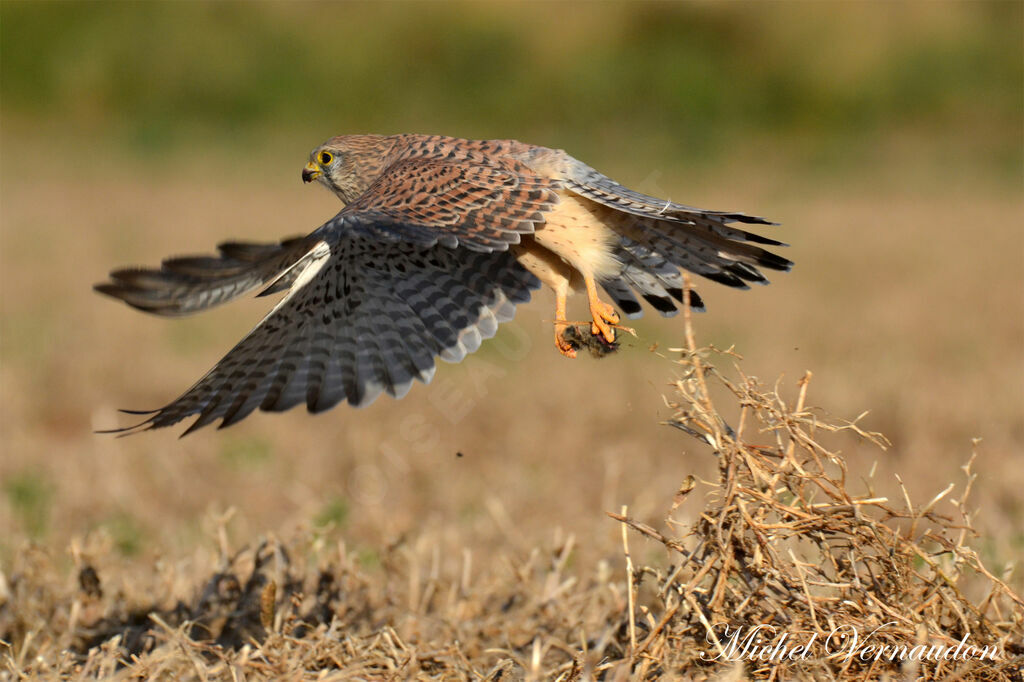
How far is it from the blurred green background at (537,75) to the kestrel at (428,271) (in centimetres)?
1157

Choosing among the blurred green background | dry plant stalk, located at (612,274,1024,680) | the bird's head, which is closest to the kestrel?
the bird's head

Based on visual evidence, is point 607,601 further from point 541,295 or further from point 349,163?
point 349,163

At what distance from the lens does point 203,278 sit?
3.27 m

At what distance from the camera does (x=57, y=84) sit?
17.4 metres

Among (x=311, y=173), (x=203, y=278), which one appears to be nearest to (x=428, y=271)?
(x=203, y=278)

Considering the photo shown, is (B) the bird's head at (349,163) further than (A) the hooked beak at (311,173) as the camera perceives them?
No

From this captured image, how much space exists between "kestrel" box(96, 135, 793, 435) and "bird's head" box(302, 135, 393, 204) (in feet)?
0.99

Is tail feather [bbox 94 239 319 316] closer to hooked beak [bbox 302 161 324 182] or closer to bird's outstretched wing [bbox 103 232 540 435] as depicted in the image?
bird's outstretched wing [bbox 103 232 540 435]

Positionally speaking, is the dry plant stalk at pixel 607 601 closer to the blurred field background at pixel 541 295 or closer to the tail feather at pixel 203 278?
the blurred field background at pixel 541 295

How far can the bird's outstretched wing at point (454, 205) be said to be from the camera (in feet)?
10.1

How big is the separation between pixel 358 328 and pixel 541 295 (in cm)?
125

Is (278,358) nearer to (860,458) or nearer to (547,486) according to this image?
(547,486)

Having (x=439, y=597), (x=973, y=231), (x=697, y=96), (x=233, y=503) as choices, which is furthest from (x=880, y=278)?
(x=697, y=96)

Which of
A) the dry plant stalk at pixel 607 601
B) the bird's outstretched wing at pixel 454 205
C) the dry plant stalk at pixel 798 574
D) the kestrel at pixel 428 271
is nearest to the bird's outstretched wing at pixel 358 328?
the kestrel at pixel 428 271
